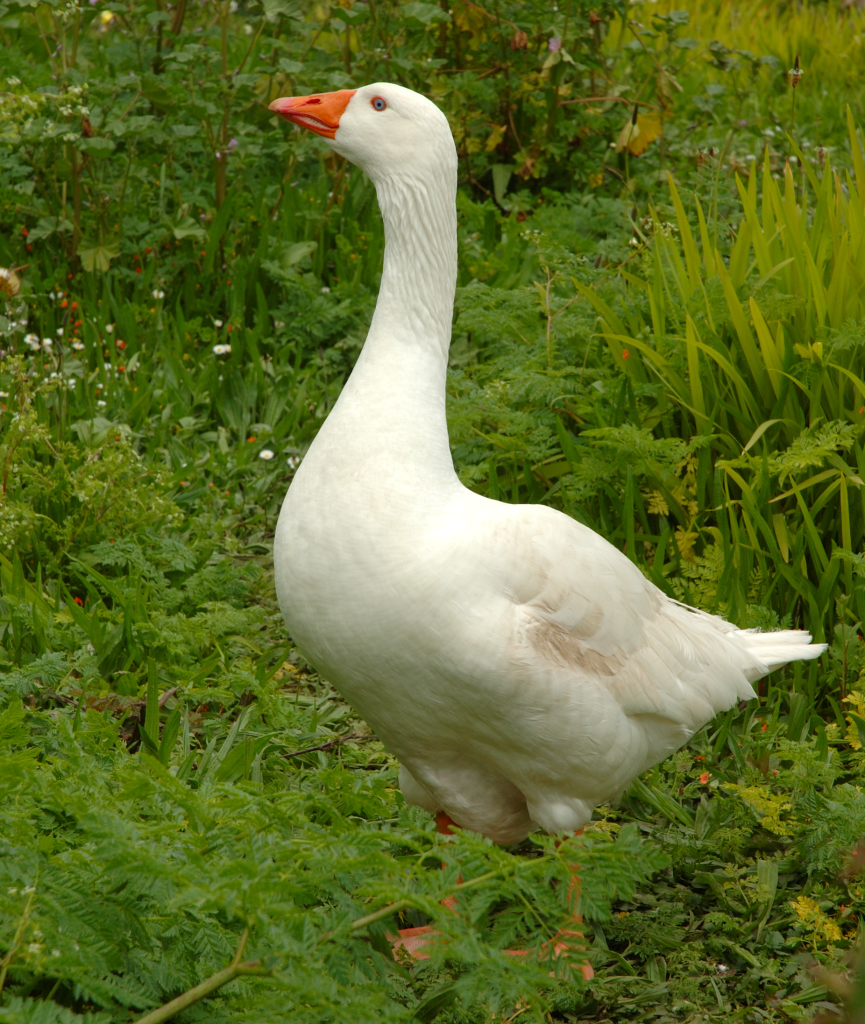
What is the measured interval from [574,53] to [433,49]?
793 millimetres

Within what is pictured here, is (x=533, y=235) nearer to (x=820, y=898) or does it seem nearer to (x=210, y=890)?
(x=820, y=898)

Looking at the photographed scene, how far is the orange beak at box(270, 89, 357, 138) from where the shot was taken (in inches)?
102

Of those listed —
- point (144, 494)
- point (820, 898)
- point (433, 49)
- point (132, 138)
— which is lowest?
point (820, 898)

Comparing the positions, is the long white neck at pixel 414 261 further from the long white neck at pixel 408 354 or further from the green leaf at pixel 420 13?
the green leaf at pixel 420 13

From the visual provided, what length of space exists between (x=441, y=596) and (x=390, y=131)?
3.64 feet

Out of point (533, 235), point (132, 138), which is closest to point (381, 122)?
point (533, 235)

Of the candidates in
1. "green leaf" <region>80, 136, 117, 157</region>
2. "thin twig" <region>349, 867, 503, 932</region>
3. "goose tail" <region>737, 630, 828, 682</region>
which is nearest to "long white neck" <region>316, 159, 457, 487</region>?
"thin twig" <region>349, 867, 503, 932</region>

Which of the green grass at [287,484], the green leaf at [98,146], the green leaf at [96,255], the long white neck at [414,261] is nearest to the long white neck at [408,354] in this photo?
the long white neck at [414,261]

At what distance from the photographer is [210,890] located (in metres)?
1.60

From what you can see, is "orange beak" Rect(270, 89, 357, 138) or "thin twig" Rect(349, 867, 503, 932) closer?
"thin twig" Rect(349, 867, 503, 932)

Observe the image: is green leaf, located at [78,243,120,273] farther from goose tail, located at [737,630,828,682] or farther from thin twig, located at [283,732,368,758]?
goose tail, located at [737,630,828,682]

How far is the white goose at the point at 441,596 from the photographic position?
2232 millimetres

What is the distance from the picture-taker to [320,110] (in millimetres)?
2611

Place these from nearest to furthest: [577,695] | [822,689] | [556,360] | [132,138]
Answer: [577,695], [822,689], [556,360], [132,138]
